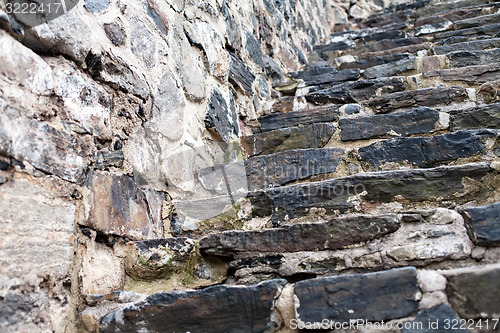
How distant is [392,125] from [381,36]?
2.11 m

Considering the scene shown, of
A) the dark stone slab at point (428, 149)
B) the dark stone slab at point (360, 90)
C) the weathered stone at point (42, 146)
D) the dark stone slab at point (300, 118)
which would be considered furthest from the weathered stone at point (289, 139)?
the weathered stone at point (42, 146)

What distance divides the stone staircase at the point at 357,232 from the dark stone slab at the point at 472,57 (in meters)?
0.28

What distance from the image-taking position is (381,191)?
54.7 inches

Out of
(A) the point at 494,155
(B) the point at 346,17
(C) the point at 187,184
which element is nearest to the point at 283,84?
(C) the point at 187,184

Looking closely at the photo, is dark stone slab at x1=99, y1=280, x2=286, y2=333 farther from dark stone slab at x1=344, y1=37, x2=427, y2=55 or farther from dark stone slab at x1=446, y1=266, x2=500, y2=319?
dark stone slab at x1=344, y1=37, x2=427, y2=55

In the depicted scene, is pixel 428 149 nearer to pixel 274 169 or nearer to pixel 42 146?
pixel 274 169

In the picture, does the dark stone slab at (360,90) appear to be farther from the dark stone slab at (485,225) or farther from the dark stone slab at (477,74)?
the dark stone slab at (485,225)

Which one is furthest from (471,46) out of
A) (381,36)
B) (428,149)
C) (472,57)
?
(428,149)

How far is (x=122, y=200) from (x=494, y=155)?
1316mm

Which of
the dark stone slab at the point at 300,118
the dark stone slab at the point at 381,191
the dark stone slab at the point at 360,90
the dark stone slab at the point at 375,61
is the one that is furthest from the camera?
the dark stone slab at the point at 375,61

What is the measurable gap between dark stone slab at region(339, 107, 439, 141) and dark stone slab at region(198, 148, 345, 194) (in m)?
0.21

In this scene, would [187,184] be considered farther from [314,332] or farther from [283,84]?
[283,84]

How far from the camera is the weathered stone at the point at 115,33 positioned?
1.41 meters

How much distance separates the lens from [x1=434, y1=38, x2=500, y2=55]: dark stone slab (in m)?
2.58
